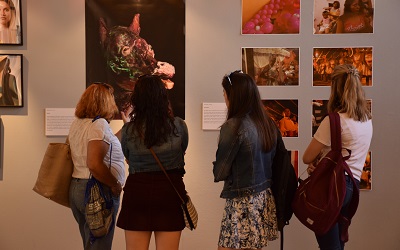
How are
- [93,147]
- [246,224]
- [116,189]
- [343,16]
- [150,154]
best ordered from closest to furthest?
1. [246,224]
2. [150,154]
3. [93,147]
4. [116,189]
5. [343,16]

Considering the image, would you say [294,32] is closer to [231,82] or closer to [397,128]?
[397,128]

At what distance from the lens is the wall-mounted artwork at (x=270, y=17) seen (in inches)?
187

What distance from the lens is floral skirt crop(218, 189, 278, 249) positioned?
10.1 feet

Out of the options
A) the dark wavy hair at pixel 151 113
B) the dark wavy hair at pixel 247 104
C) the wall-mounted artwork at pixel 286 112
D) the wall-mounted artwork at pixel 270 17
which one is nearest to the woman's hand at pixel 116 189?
the dark wavy hair at pixel 151 113

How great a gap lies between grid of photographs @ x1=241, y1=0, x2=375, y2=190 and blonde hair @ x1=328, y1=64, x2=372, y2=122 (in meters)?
1.32

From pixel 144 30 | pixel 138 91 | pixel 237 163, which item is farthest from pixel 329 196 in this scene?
pixel 144 30

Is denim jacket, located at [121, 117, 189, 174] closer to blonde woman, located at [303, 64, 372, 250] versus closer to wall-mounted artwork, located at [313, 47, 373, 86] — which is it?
blonde woman, located at [303, 64, 372, 250]

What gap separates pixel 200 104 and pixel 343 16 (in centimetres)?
147

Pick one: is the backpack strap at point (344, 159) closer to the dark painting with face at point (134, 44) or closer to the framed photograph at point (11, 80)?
the dark painting with face at point (134, 44)

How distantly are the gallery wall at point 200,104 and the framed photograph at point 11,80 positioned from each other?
55 millimetres

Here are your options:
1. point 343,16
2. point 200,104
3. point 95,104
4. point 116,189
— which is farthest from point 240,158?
point 343,16

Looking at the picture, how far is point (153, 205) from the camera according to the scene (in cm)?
315

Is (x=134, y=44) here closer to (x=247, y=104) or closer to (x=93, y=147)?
(x=93, y=147)

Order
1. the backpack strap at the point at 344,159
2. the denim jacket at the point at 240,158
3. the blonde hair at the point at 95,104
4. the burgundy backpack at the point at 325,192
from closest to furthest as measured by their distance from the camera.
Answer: the denim jacket at the point at 240,158 → the burgundy backpack at the point at 325,192 → the backpack strap at the point at 344,159 → the blonde hair at the point at 95,104
